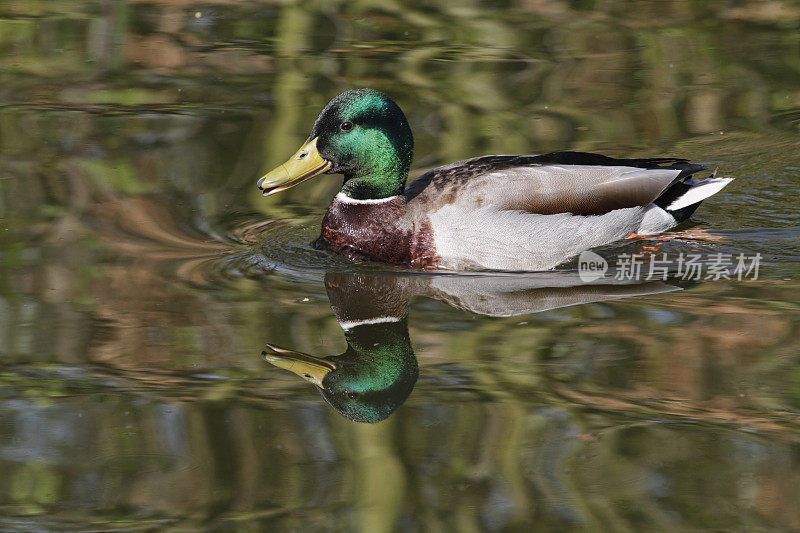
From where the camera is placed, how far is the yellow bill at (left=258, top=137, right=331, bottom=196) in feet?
22.5

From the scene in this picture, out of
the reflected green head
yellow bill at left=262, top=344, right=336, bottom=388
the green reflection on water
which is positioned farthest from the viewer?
yellow bill at left=262, top=344, right=336, bottom=388

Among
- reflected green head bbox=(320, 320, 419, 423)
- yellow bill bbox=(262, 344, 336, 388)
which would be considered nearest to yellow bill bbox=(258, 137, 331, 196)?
reflected green head bbox=(320, 320, 419, 423)

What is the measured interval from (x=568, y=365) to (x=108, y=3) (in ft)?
29.5

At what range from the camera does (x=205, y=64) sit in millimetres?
10719

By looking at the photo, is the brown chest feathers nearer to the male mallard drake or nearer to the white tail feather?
the male mallard drake

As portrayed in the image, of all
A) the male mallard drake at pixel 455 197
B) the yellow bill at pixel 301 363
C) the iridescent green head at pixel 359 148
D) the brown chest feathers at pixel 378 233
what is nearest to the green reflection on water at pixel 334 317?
the yellow bill at pixel 301 363

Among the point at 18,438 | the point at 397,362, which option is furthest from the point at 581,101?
the point at 18,438

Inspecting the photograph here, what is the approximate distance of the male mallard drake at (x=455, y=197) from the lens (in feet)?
22.2

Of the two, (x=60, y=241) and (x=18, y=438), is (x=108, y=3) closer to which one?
(x=60, y=241)

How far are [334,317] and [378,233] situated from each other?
3.41 ft

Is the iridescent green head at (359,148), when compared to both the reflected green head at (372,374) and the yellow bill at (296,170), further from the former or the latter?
the reflected green head at (372,374)

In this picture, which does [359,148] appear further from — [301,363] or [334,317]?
[301,363]

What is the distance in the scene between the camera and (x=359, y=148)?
23.0 ft

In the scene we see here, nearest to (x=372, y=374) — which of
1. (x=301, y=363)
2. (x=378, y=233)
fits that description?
(x=301, y=363)
